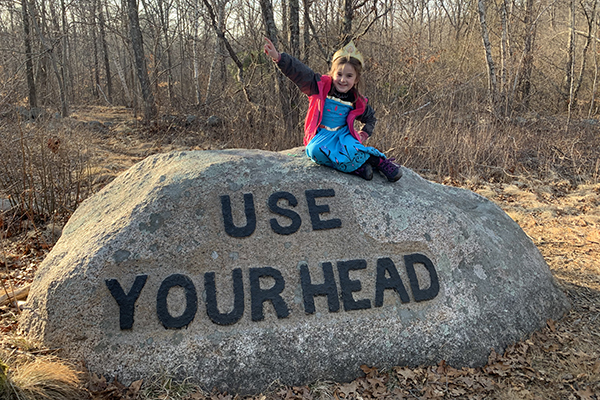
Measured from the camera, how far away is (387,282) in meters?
2.84

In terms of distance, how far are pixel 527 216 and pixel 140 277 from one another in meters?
4.98

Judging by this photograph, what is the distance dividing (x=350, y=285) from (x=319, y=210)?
1.89 ft

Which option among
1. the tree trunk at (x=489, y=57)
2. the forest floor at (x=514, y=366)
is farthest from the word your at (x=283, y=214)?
the tree trunk at (x=489, y=57)

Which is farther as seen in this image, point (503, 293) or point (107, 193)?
point (107, 193)

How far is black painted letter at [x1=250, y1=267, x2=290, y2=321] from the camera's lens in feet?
8.65

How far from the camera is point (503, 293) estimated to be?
2.98 meters

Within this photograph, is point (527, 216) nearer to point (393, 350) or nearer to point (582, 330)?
point (582, 330)

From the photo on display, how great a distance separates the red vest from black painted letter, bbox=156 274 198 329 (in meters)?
1.52

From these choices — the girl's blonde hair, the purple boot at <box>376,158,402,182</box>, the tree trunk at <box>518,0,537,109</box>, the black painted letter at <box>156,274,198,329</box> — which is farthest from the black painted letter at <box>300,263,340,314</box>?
the tree trunk at <box>518,0,537,109</box>

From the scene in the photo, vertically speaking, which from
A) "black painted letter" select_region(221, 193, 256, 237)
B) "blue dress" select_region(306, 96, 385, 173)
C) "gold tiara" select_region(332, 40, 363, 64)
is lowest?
"black painted letter" select_region(221, 193, 256, 237)

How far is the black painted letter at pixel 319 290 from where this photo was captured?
8.87 ft

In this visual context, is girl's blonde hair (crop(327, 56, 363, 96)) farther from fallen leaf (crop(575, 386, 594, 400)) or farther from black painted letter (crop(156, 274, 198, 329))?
fallen leaf (crop(575, 386, 594, 400))

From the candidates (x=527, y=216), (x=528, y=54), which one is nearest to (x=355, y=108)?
(x=527, y=216)

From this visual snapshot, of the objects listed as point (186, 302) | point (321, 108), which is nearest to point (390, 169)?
point (321, 108)
